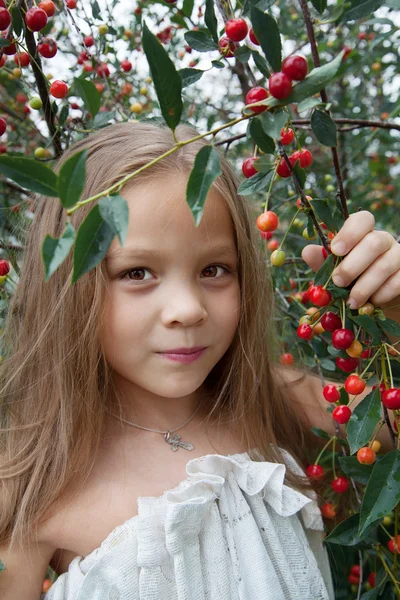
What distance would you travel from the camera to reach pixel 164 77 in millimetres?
539

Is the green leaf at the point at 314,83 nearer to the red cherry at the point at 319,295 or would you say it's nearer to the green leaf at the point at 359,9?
the green leaf at the point at 359,9

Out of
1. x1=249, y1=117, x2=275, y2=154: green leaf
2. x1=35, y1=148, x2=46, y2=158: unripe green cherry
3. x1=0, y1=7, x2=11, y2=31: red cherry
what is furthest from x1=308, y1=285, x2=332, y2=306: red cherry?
x1=35, y1=148, x2=46, y2=158: unripe green cherry

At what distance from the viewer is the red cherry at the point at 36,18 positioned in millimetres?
872

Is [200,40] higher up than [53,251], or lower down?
higher up

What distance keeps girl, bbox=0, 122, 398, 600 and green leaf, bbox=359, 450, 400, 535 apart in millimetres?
324

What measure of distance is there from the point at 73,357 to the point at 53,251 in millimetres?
599

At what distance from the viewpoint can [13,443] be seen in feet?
3.45

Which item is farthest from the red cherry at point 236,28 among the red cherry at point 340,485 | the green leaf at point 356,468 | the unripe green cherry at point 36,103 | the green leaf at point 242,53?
the red cherry at point 340,485

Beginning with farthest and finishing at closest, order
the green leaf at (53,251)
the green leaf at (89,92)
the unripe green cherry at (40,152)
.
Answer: the unripe green cherry at (40,152) < the green leaf at (89,92) < the green leaf at (53,251)

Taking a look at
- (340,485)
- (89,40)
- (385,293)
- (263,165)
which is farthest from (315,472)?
(89,40)

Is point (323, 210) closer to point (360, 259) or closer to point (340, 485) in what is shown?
point (360, 259)

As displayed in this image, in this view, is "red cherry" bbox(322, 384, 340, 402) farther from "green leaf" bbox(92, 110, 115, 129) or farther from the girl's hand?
"green leaf" bbox(92, 110, 115, 129)

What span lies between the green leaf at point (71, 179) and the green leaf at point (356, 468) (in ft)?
2.14

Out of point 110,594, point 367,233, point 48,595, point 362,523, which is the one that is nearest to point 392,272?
point 367,233
